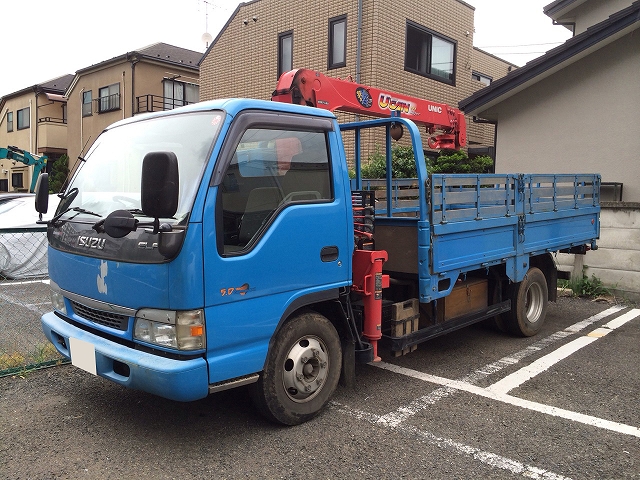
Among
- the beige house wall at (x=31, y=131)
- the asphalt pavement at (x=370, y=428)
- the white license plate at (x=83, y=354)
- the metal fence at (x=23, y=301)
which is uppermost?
the beige house wall at (x=31, y=131)

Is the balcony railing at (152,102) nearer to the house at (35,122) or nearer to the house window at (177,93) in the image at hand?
the house window at (177,93)

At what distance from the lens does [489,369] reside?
16.2ft

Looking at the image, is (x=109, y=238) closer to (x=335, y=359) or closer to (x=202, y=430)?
(x=202, y=430)

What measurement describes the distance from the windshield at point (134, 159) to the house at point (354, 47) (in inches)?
343

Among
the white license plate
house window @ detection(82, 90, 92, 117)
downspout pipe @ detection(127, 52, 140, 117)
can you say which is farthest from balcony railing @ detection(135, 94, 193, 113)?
the white license plate

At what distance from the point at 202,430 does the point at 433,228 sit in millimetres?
2305

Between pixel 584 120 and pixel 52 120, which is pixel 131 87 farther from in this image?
pixel 584 120

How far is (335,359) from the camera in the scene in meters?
3.88

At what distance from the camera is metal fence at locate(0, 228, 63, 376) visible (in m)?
4.85

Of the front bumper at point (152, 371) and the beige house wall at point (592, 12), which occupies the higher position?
the beige house wall at point (592, 12)

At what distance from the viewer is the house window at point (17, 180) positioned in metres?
28.7

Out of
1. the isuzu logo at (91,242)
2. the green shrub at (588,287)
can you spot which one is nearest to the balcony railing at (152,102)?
the green shrub at (588,287)

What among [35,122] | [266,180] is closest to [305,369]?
[266,180]

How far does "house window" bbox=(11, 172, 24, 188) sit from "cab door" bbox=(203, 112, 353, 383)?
29.6m
